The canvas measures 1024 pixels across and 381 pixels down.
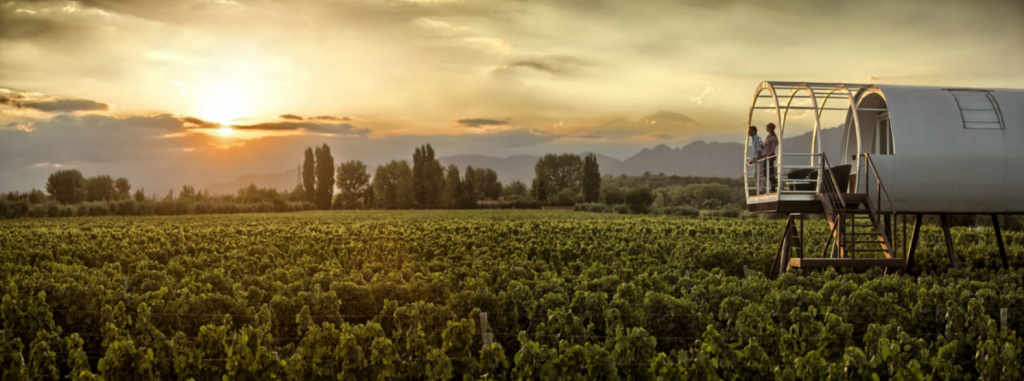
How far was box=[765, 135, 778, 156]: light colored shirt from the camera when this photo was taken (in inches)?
762

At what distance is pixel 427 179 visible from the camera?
120125mm

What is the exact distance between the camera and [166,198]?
90.2 m

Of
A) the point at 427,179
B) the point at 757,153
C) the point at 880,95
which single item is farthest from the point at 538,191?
the point at 880,95

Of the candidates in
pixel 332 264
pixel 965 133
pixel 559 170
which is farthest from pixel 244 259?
pixel 559 170

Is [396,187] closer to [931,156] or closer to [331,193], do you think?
[331,193]

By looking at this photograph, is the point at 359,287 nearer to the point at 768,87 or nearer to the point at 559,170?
the point at 768,87

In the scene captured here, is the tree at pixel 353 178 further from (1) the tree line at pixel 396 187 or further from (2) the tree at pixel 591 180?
(2) the tree at pixel 591 180

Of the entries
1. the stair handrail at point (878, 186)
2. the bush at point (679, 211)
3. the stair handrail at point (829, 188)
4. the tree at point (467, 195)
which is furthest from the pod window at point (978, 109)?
the tree at point (467, 195)

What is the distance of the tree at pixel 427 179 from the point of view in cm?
11975

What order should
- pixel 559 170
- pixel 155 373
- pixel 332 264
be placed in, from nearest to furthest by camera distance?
1. pixel 155 373
2. pixel 332 264
3. pixel 559 170

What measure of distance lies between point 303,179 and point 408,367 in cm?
11977

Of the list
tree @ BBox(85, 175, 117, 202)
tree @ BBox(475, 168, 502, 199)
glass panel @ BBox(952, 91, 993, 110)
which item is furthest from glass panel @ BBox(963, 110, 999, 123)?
tree @ BBox(475, 168, 502, 199)

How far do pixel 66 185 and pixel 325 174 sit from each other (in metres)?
37.6

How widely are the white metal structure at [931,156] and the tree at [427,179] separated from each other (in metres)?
102
